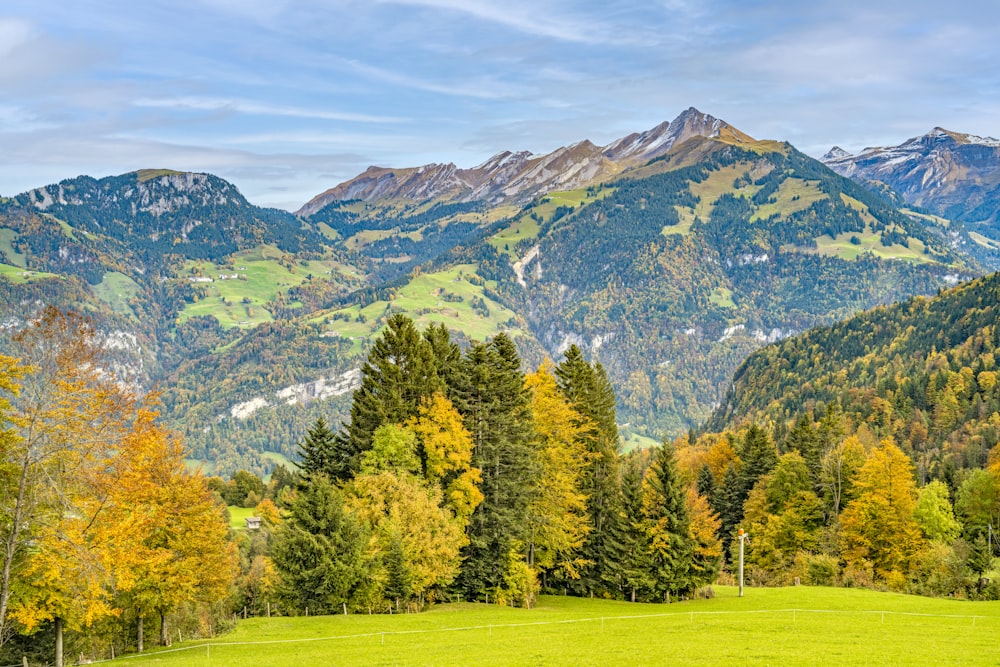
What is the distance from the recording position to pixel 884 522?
74562mm

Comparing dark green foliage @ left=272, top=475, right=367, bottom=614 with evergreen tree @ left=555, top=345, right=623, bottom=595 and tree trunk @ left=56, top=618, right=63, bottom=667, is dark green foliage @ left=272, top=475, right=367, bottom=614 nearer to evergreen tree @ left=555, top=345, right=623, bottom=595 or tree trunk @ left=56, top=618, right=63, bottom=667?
tree trunk @ left=56, top=618, right=63, bottom=667

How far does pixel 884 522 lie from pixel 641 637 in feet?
147

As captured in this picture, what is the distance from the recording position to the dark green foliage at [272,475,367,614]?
52.1 m

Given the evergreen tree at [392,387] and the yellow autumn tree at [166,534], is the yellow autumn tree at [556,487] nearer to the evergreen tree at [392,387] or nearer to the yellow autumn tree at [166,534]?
the evergreen tree at [392,387]

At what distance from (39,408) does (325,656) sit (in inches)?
648

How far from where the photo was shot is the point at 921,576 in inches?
2739

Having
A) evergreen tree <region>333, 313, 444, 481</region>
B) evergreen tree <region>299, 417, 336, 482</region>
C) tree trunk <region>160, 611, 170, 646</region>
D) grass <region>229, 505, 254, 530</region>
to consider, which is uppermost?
evergreen tree <region>333, 313, 444, 481</region>

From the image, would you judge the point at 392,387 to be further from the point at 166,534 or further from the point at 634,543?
the point at 634,543

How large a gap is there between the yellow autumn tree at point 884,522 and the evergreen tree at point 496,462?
32068 mm

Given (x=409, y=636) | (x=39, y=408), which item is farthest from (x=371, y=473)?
(x=39, y=408)

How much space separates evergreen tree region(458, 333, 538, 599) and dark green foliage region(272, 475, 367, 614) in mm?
9875

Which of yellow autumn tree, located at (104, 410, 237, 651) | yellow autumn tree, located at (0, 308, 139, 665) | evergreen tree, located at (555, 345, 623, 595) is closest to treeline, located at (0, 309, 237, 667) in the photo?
yellow autumn tree, located at (0, 308, 139, 665)

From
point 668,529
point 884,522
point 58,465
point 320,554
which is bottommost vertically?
point 884,522

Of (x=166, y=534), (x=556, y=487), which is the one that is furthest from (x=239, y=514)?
(x=166, y=534)
